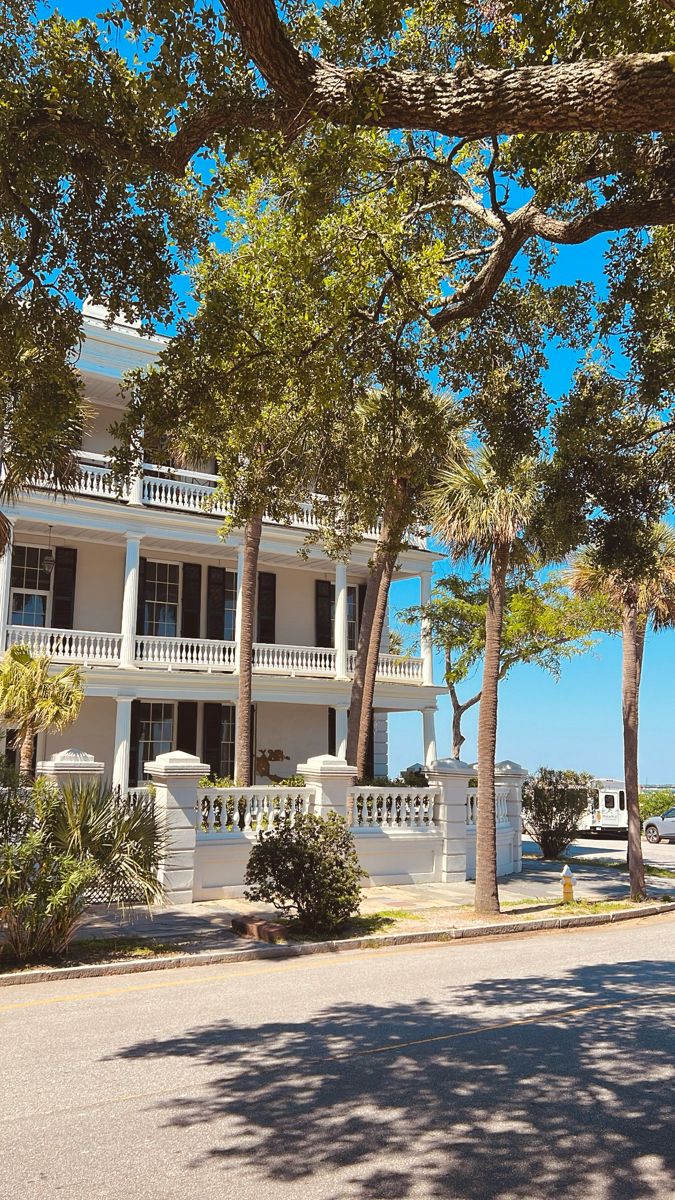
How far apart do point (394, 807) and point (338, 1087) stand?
11.1m

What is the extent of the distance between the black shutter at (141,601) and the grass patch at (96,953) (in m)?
14.1

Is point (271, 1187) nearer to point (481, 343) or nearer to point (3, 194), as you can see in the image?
point (3, 194)

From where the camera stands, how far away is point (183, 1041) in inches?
285

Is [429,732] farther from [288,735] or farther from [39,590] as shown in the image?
[39,590]

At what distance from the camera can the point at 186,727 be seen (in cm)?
2516

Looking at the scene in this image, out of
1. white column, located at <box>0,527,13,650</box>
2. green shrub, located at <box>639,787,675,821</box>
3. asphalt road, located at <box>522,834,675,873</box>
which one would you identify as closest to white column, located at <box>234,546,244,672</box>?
white column, located at <box>0,527,13,650</box>

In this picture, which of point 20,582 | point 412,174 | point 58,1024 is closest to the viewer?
point 58,1024

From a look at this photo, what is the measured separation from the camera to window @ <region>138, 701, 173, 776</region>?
24.7m

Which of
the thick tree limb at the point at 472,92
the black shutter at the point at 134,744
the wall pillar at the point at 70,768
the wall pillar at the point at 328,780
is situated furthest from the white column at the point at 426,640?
the thick tree limb at the point at 472,92

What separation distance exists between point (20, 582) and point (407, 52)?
16678 millimetres

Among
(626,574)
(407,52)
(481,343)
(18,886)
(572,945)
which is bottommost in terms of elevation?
(572,945)

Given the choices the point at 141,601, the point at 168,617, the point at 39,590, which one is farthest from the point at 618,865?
the point at 39,590

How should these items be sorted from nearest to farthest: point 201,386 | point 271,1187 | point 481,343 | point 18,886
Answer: point 271,1187 → point 201,386 → point 18,886 → point 481,343

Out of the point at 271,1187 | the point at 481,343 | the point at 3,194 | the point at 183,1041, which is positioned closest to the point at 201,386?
the point at 3,194
